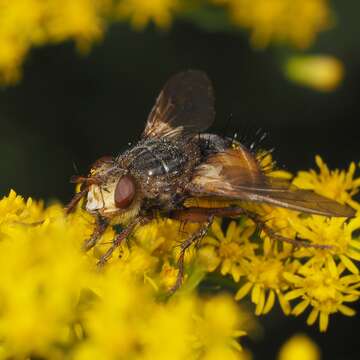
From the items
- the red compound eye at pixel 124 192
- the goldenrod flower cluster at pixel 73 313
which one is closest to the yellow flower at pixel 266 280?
the red compound eye at pixel 124 192

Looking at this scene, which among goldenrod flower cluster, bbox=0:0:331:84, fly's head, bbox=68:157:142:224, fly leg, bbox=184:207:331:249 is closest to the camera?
fly's head, bbox=68:157:142:224

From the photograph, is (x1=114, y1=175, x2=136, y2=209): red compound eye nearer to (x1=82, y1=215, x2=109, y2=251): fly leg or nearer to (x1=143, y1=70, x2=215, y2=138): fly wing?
(x1=82, y1=215, x2=109, y2=251): fly leg

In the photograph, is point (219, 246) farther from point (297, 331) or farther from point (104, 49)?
point (104, 49)

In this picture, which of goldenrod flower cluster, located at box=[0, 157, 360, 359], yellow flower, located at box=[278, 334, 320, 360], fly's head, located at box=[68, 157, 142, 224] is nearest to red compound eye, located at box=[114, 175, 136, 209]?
fly's head, located at box=[68, 157, 142, 224]

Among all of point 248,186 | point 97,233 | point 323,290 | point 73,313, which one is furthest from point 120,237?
point 323,290

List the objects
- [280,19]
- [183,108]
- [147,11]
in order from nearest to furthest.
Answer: [183,108] → [147,11] → [280,19]

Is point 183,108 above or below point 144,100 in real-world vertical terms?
above

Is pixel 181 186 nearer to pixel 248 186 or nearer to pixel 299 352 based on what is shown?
pixel 248 186
